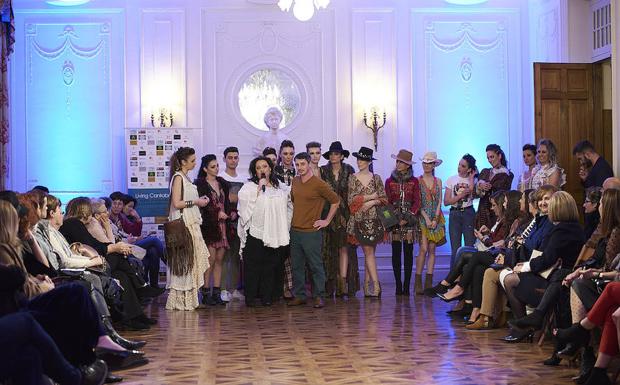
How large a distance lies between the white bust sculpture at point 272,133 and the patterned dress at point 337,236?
2.01 m

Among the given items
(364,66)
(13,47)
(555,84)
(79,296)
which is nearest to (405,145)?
(364,66)

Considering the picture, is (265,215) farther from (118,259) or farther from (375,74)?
(375,74)

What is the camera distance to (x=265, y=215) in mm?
9852

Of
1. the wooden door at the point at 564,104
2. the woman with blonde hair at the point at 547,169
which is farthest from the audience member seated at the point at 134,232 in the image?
the wooden door at the point at 564,104

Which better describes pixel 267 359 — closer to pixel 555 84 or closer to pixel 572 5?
pixel 555 84

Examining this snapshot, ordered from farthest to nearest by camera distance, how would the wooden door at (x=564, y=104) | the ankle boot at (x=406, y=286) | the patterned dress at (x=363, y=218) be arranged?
1. the wooden door at (x=564, y=104)
2. the ankle boot at (x=406, y=286)
3. the patterned dress at (x=363, y=218)

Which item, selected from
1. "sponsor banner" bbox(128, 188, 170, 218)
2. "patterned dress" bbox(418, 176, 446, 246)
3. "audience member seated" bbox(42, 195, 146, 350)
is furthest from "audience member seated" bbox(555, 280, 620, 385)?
"sponsor banner" bbox(128, 188, 170, 218)

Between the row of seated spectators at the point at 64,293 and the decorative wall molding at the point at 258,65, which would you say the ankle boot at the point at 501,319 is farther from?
the decorative wall molding at the point at 258,65

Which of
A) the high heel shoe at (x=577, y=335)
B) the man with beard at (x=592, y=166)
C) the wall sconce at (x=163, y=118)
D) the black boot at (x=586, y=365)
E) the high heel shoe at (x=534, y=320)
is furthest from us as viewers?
the wall sconce at (x=163, y=118)

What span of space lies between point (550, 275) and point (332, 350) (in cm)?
168

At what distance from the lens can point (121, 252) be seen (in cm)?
835

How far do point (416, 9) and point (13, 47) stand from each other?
17.8 feet

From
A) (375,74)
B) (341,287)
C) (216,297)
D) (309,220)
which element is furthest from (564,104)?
(216,297)

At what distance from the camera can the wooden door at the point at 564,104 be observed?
1138 centimetres
